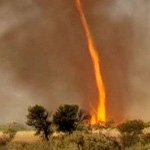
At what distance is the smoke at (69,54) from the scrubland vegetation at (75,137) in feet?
11.7

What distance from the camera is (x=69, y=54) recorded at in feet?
63.3

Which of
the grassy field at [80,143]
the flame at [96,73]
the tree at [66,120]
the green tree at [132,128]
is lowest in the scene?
the grassy field at [80,143]

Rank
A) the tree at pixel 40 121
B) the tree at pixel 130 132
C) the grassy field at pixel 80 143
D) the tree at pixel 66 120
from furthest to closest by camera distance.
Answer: the tree at pixel 40 121 < the tree at pixel 66 120 < the tree at pixel 130 132 < the grassy field at pixel 80 143

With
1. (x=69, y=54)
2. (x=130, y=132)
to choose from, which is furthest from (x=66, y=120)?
(x=69, y=54)

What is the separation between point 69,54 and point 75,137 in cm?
775

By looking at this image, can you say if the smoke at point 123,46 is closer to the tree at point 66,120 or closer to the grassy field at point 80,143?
the grassy field at point 80,143

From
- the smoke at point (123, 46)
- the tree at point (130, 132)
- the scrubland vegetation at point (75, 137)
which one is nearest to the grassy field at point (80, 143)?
the scrubland vegetation at point (75, 137)

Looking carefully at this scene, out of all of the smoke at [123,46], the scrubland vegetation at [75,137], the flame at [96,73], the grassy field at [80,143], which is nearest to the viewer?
the grassy field at [80,143]

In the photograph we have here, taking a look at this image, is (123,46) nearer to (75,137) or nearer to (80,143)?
(75,137)

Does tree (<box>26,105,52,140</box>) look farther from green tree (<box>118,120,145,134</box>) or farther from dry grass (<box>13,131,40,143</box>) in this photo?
green tree (<box>118,120,145,134</box>)

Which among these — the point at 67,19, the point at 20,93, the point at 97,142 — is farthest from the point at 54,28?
the point at 97,142

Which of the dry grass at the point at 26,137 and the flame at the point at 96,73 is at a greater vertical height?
the flame at the point at 96,73

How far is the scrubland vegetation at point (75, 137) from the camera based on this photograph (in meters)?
11.7

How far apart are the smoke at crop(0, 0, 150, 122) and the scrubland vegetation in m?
3.57
